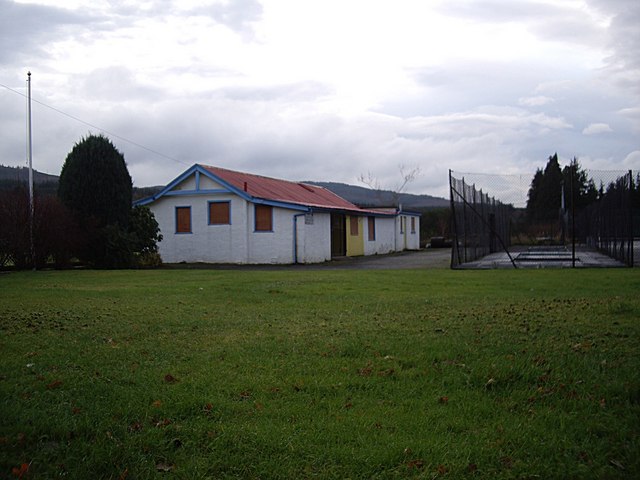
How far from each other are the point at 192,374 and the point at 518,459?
279 cm

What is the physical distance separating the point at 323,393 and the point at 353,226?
28.7m

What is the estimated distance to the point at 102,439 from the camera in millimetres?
4125

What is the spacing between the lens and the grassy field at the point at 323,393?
386 cm

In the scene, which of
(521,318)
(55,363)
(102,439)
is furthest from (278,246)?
(102,439)

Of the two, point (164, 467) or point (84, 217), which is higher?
point (84, 217)

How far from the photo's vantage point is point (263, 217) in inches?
1087

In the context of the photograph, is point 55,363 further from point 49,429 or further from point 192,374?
point 49,429

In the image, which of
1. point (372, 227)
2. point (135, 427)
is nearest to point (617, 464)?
point (135, 427)

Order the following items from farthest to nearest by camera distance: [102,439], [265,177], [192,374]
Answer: [265,177]
[192,374]
[102,439]

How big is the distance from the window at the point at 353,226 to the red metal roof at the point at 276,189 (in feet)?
1.81

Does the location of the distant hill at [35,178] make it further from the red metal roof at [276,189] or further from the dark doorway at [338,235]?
the dark doorway at [338,235]

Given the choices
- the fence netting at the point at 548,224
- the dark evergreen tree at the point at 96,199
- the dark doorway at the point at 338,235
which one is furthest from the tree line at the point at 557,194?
the dark evergreen tree at the point at 96,199

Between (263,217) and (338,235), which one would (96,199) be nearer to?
(263,217)

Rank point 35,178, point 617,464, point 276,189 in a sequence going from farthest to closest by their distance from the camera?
point 276,189 → point 35,178 → point 617,464
